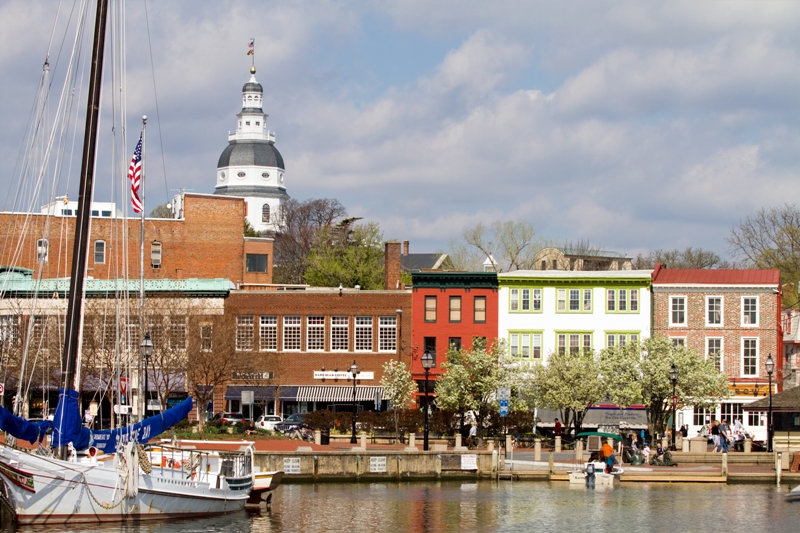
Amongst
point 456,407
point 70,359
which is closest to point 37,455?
point 70,359

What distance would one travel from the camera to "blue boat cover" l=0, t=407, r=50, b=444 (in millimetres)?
35531

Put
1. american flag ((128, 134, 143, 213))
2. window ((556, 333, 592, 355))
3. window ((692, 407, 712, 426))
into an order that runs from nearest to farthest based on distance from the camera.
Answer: american flag ((128, 134, 143, 213))
window ((692, 407, 712, 426))
window ((556, 333, 592, 355))

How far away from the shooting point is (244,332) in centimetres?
8012

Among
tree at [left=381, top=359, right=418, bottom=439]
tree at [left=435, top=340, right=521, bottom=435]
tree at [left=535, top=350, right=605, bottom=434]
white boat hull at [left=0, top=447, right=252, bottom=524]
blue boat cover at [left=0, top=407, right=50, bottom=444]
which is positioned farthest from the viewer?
tree at [left=381, top=359, right=418, bottom=439]

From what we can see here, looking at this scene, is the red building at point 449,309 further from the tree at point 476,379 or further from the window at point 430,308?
the tree at point 476,379

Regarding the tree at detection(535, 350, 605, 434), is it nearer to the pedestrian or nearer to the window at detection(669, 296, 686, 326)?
the pedestrian

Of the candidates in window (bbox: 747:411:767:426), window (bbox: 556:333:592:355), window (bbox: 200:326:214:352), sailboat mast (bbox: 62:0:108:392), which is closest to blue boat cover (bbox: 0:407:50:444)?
sailboat mast (bbox: 62:0:108:392)

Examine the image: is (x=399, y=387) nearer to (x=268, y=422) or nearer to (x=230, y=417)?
(x=268, y=422)

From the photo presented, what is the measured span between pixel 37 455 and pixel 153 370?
34990mm

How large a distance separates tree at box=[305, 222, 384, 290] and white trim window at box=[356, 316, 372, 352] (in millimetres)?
26053

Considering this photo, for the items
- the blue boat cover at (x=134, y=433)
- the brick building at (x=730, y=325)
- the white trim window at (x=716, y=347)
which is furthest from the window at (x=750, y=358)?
the blue boat cover at (x=134, y=433)

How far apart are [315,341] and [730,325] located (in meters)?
26.1

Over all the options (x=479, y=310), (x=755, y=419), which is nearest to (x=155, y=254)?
(x=479, y=310)

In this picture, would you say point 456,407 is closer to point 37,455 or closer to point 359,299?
point 359,299
